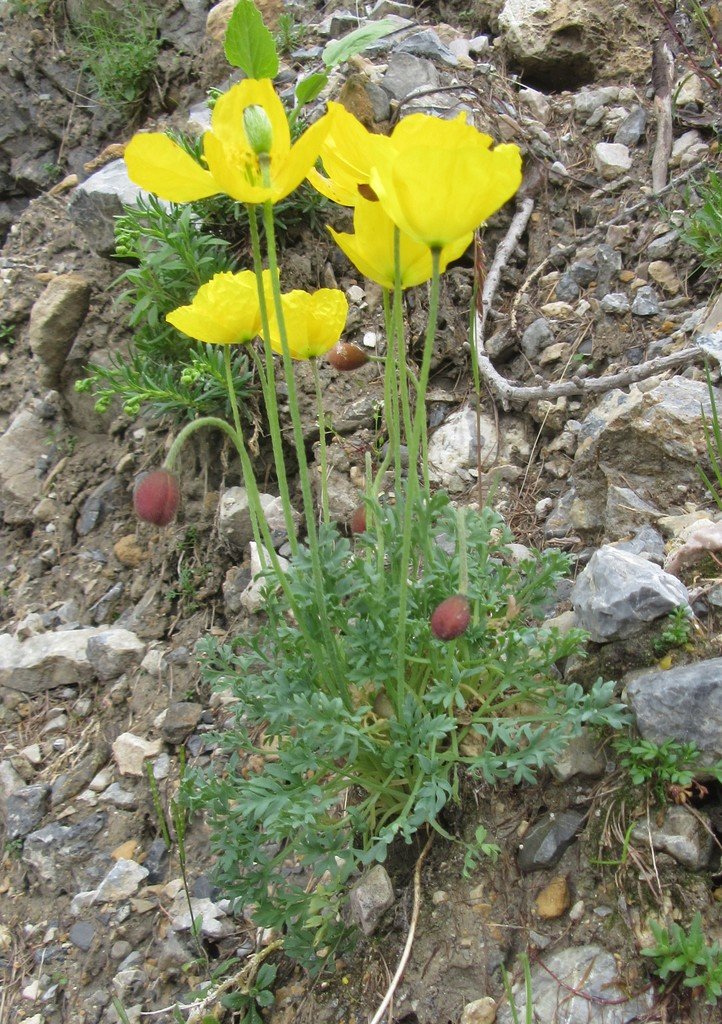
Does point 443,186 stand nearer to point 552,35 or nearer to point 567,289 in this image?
point 567,289

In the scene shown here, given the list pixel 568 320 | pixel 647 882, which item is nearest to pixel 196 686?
pixel 647 882

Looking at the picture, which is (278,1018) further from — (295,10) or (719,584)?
(295,10)

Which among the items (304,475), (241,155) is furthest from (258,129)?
(304,475)

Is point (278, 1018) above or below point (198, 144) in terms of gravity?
below

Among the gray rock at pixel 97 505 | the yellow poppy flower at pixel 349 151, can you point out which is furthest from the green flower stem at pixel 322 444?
the gray rock at pixel 97 505

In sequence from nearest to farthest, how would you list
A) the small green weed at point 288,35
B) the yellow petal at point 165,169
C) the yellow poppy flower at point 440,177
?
the yellow poppy flower at point 440,177 < the yellow petal at point 165,169 < the small green weed at point 288,35

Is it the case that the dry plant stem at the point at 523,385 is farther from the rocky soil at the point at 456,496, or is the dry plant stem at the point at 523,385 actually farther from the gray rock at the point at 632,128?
the gray rock at the point at 632,128
